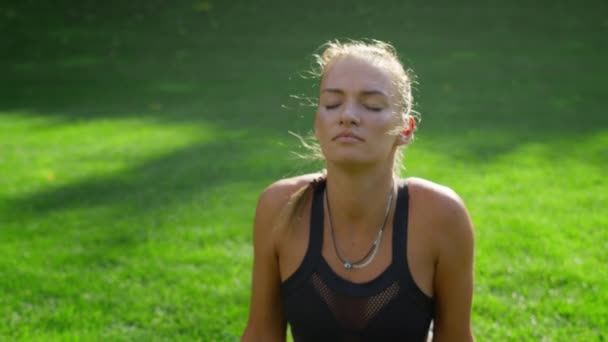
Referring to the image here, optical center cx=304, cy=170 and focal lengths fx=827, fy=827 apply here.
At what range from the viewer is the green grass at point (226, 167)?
4.04m

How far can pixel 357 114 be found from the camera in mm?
2514

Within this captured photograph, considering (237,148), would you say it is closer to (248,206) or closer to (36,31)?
(248,206)

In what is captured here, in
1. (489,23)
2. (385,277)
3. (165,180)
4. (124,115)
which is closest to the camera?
(385,277)

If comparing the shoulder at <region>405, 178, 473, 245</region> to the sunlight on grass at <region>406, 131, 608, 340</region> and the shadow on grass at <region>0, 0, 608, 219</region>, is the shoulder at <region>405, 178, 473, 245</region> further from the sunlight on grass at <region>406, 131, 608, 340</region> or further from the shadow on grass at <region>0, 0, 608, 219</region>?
the shadow on grass at <region>0, 0, 608, 219</region>

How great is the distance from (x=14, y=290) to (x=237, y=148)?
3.28m

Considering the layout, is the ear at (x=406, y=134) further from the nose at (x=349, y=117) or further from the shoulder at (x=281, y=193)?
the shoulder at (x=281, y=193)

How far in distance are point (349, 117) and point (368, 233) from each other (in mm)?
435

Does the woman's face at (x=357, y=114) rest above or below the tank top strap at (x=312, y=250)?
above

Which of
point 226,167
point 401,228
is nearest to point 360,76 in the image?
point 401,228


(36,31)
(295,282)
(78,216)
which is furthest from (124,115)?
(36,31)

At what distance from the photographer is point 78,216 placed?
5.52 meters

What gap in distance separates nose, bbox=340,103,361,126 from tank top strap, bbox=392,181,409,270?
0.36 m

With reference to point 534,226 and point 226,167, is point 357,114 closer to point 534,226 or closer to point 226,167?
point 534,226

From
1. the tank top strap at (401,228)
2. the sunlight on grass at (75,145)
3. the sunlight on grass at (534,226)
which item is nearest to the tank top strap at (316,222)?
the tank top strap at (401,228)
